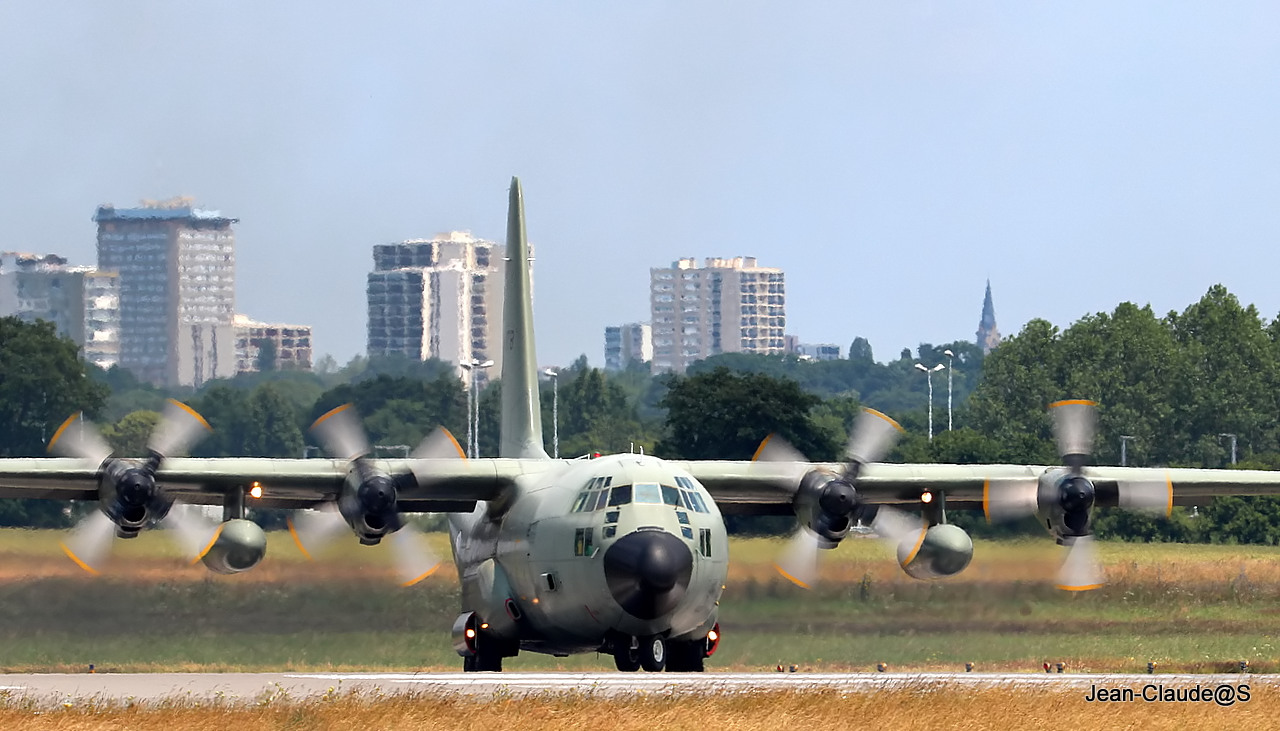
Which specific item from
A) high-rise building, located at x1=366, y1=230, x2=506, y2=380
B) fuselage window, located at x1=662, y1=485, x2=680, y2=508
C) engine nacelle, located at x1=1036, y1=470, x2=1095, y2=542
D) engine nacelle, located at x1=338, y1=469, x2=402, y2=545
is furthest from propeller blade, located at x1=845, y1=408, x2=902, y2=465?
high-rise building, located at x1=366, y1=230, x2=506, y2=380

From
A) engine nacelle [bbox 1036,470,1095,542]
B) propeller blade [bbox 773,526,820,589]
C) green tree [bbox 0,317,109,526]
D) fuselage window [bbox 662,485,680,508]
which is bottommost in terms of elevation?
propeller blade [bbox 773,526,820,589]

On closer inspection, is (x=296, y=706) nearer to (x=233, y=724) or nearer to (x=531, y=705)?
(x=233, y=724)

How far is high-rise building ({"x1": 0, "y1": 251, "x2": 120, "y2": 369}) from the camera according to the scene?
3004 inches

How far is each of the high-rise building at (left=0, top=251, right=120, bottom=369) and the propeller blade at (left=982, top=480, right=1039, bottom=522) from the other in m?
51.0

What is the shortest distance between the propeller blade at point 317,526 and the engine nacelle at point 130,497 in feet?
8.31

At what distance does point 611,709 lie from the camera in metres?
19.1

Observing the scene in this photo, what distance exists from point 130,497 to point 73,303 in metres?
55.1

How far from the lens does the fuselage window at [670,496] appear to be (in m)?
23.3

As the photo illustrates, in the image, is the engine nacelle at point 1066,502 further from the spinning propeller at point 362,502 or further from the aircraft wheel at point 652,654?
the spinning propeller at point 362,502

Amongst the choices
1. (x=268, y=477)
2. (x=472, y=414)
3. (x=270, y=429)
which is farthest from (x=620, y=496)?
(x=472, y=414)

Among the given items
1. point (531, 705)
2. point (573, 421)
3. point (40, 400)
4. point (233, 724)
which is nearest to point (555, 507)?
point (531, 705)

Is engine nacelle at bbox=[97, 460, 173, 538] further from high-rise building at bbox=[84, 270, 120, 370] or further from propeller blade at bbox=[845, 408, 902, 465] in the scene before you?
high-rise building at bbox=[84, 270, 120, 370]

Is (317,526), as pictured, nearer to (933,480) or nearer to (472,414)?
(933,480)

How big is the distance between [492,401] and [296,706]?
49.0 m
